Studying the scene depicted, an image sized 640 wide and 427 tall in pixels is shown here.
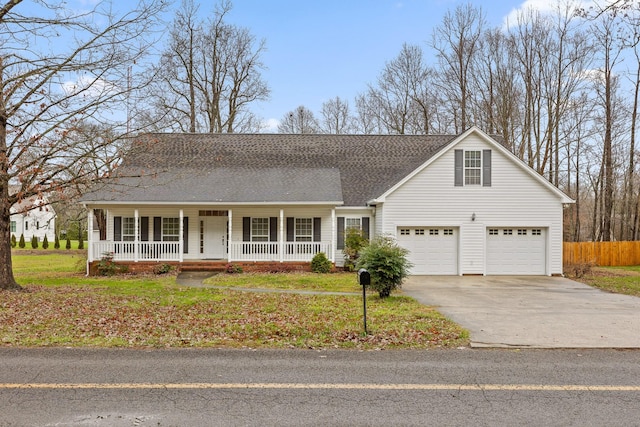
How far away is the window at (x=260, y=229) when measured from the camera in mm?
21516

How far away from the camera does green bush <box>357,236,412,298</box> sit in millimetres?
12203

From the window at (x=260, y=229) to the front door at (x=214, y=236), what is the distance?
4.46ft

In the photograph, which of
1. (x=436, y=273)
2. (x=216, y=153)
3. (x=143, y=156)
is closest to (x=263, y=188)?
(x=216, y=153)

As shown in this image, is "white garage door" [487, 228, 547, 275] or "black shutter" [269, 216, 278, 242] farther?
"black shutter" [269, 216, 278, 242]

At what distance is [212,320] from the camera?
361 inches

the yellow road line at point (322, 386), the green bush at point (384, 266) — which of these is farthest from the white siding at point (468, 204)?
the yellow road line at point (322, 386)

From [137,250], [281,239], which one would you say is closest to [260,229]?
[281,239]

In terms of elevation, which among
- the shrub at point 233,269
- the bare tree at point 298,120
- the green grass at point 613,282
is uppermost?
the bare tree at point 298,120

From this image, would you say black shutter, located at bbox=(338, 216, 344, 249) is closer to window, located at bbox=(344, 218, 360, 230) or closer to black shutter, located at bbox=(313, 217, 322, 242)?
window, located at bbox=(344, 218, 360, 230)

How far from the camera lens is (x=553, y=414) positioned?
4668mm

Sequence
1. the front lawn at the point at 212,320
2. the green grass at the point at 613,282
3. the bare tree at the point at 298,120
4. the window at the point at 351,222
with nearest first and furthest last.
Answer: the front lawn at the point at 212,320 < the green grass at the point at 613,282 < the window at the point at 351,222 < the bare tree at the point at 298,120

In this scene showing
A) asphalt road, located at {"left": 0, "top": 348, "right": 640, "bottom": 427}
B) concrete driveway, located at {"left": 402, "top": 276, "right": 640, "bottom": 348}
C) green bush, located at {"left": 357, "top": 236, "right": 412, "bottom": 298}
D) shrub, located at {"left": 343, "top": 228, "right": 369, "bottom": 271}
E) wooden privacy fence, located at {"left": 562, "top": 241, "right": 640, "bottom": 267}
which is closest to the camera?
asphalt road, located at {"left": 0, "top": 348, "right": 640, "bottom": 427}

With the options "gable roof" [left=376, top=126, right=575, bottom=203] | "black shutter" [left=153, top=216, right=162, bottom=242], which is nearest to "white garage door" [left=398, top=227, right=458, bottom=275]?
"gable roof" [left=376, top=126, right=575, bottom=203]

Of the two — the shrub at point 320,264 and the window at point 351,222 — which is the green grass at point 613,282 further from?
the shrub at point 320,264
